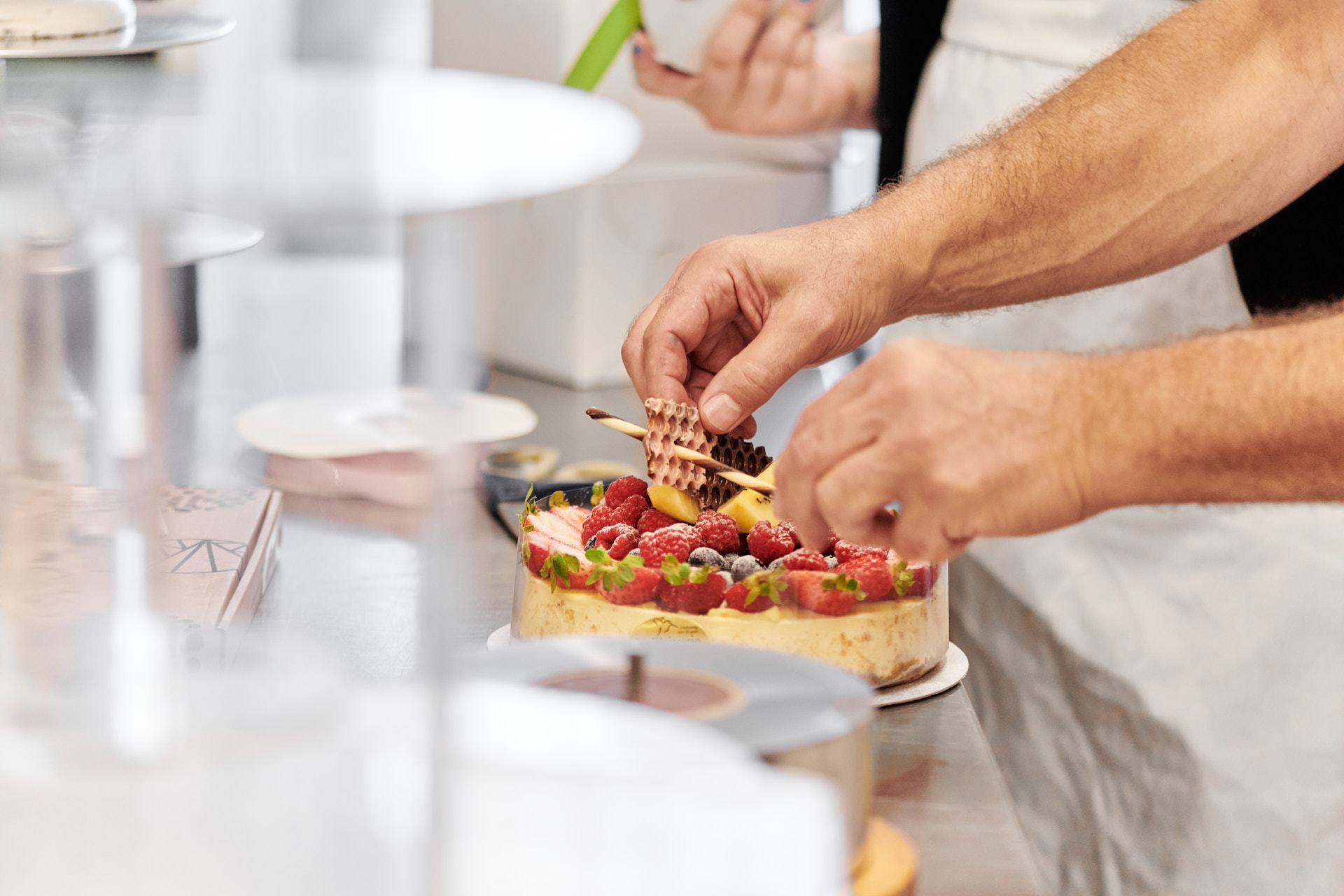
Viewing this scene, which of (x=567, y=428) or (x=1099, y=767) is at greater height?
(x=567, y=428)

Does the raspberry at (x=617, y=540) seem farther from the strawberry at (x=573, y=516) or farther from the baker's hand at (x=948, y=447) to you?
the baker's hand at (x=948, y=447)

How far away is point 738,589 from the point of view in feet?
2.49

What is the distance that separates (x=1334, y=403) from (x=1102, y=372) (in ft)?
0.39

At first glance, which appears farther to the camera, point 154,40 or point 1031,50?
point 1031,50

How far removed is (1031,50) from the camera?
4.88ft

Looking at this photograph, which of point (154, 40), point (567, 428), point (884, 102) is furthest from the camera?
point (884, 102)

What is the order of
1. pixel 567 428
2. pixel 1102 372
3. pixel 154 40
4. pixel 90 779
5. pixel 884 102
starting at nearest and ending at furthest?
1. pixel 90 779
2. pixel 1102 372
3. pixel 154 40
4. pixel 567 428
5. pixel 884 102

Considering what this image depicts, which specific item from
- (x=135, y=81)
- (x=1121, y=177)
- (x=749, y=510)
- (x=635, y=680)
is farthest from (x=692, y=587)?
(x=135, y=81)

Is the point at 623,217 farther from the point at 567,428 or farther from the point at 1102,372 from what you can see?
the point at 1102,372

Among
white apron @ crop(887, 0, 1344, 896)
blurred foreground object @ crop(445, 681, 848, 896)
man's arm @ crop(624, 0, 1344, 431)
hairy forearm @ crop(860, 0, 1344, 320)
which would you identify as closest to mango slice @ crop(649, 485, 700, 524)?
man's arm @ crop(624, 0, 1344, 431)

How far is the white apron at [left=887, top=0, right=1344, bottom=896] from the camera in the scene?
138cm

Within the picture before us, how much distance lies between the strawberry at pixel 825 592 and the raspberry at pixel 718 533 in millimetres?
53

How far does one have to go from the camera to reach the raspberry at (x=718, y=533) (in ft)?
2.65

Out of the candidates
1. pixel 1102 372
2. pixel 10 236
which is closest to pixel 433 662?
pixel 10 236
